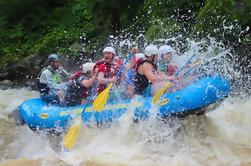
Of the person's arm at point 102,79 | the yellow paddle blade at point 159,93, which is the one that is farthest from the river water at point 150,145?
the person's arm at point 102,79

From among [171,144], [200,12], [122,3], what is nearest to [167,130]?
[171,144]

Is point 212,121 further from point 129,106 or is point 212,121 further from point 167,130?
point 129,106

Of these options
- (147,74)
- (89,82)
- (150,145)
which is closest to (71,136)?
(89,82)

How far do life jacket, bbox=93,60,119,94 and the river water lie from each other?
25.7 inches

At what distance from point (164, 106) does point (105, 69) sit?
1076 mm

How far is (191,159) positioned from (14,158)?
2.36 metres

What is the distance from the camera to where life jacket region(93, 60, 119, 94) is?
22.8ft

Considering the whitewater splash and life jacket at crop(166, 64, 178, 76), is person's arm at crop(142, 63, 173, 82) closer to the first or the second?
life jacket at crop(166, 64, 178, 76)

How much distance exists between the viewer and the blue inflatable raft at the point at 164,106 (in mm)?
6434

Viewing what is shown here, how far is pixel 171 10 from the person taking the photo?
9773 millimetres

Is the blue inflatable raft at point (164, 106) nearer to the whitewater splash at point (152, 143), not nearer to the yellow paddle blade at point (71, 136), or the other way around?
the whitewater splash at point (152, 143)

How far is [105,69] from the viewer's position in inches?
275

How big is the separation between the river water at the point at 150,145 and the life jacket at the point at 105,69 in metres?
0.65

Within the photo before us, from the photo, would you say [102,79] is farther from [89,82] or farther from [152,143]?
[152,143]
